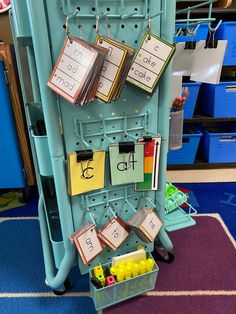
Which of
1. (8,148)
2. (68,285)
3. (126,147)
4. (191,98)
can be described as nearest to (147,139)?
(126,147)

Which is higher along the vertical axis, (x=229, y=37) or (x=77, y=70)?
(x=229, y=37)

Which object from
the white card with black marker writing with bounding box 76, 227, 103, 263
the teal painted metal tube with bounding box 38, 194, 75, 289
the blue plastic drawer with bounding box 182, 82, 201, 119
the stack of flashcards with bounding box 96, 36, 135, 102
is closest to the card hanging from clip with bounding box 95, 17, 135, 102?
the stack of flashcards with bounding box 96, 36, 135, 102

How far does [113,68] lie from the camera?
2.25 ft

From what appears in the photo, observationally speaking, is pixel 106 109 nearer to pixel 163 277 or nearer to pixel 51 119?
pixel 51 119

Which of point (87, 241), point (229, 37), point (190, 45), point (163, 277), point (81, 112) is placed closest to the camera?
point (81, 112)

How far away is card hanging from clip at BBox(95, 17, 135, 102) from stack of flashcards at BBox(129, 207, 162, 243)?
46 centimetres

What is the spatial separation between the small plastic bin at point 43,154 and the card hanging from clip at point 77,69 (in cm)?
20

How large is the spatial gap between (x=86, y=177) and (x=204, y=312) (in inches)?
27.5

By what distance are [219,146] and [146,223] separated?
128 centimetres

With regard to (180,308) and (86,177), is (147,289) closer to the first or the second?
(180,308)

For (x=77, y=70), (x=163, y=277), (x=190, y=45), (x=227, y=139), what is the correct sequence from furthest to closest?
(x=227, y=139) < (x=163, y=277) < (x=190, y=45) < (x=77, y=70)

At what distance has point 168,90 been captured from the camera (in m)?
0.84

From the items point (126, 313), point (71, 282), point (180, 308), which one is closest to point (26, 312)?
point (71, 282)

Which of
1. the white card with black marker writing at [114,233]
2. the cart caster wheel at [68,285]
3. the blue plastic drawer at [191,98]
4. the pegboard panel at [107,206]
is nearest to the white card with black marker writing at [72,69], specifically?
the pegboard panel at [107,206]
